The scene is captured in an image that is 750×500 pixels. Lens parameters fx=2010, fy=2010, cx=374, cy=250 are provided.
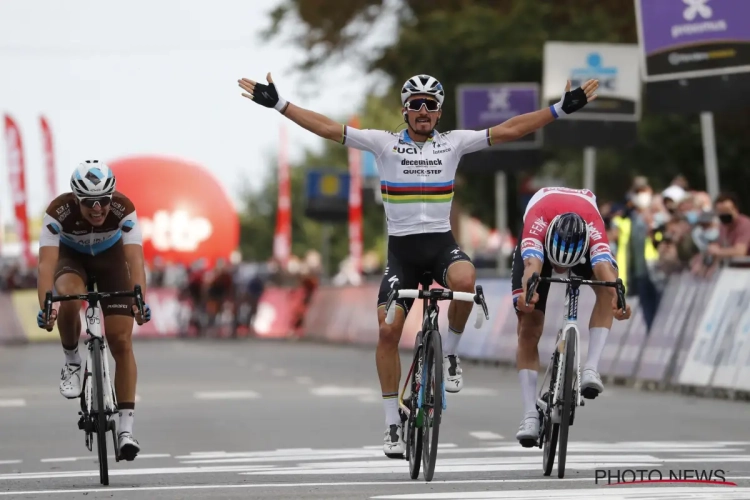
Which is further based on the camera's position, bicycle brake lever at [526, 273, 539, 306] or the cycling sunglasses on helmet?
the cycling sunglasses on helmet

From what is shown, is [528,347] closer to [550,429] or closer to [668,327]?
[550,429]

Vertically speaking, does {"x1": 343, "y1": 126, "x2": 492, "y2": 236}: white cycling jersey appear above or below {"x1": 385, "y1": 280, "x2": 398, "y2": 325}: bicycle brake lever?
above

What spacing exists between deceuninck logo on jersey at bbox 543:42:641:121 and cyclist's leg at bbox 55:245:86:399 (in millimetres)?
16887

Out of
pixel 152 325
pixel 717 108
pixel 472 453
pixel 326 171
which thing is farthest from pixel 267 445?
pixel 152 325

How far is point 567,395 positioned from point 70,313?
3.18 m

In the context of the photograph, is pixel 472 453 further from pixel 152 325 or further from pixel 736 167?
pixel 152 325

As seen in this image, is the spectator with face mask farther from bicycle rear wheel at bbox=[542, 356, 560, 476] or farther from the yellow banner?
the yellow banner

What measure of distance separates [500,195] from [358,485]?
75.9 feet

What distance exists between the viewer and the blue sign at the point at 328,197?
153ft

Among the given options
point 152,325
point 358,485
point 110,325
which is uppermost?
point 110,325

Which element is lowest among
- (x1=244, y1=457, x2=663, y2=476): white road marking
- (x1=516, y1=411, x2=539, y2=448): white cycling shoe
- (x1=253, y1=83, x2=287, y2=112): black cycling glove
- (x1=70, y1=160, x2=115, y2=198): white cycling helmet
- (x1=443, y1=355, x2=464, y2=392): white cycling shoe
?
(x1=244, y1=457, x2=663, y2=476): white road marking

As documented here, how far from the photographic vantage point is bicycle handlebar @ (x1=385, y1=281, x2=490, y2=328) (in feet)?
37.2

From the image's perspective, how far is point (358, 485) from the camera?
37.1ft

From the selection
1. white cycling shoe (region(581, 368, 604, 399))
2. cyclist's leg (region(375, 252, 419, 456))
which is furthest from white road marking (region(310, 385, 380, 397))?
white cycling shoe (region(581, 368, 604, 399))
